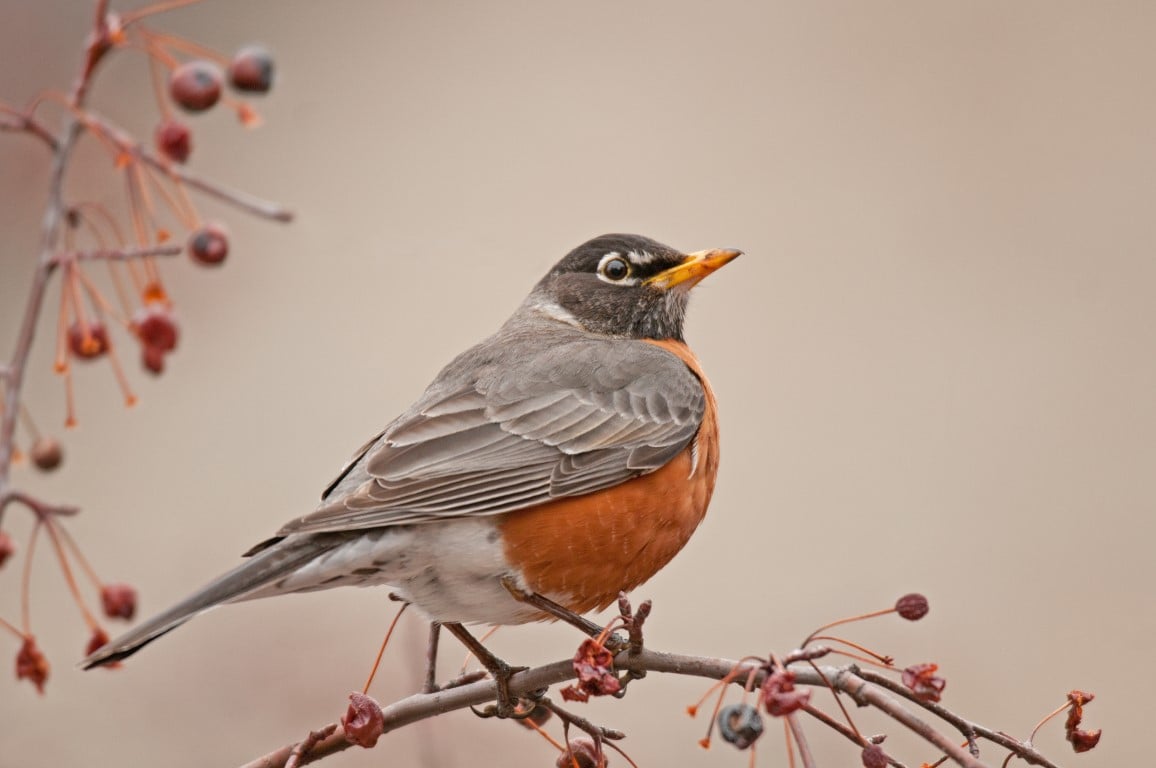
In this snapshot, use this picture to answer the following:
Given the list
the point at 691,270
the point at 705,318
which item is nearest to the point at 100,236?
the point at 691,270

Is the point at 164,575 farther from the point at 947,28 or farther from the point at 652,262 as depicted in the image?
the point at 947,28

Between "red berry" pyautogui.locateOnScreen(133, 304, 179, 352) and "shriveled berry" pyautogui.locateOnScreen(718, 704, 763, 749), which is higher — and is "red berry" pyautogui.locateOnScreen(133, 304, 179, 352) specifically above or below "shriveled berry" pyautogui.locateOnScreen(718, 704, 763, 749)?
above

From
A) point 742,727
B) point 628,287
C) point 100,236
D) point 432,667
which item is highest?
point 100,236

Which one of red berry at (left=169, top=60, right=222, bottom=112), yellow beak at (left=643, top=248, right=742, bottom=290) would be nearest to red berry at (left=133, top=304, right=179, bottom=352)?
red berry at (left=169, top=60, right=222, bottom=112)

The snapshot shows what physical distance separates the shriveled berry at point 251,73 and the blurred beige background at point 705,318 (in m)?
1.70

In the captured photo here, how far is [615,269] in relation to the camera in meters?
4.05

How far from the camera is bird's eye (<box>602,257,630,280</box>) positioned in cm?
403

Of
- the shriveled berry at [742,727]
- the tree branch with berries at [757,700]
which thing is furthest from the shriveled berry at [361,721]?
the shriveled berry at [742,727]

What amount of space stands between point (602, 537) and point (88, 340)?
1197 millimetres

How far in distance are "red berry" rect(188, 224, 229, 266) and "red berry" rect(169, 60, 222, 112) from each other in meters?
0.21

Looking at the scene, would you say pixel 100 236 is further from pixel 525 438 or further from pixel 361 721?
pixel 525 438

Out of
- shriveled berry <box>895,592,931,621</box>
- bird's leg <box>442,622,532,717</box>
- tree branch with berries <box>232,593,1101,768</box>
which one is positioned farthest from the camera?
bird's leg <box>442,622,532,717</box>

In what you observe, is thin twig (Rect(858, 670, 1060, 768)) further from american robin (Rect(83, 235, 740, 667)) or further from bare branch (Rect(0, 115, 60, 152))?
bare branch (Rect(0, 115, 60, 152))

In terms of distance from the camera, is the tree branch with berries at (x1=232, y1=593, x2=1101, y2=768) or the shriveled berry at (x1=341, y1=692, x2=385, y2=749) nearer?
the tree branch with berries at (x1=232, y1=593, x2=1101, y2=768)
